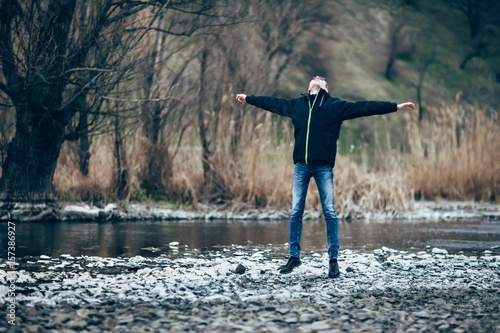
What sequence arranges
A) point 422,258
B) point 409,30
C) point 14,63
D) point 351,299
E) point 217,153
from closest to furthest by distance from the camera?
point 351,299 < point 422,258 < point 14,63 < point 217,153 < point 409,30

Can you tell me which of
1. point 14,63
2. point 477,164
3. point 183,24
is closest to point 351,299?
point 14,63

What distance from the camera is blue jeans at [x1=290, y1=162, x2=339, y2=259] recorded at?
740 cm

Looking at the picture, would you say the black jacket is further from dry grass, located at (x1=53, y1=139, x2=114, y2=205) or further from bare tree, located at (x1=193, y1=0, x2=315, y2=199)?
dry grass, located at (x1=53, y1=139, x2=114, y2=205)

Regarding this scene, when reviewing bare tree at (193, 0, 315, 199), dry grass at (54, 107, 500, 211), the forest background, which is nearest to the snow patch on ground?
the forest background

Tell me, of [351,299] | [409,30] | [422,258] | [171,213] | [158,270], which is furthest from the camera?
[409,30]

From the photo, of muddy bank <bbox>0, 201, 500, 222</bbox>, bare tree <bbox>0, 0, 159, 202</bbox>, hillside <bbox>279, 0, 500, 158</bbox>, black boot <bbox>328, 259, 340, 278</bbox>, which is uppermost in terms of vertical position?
hillside <bbox>279, 0, 500, 158</bbox>

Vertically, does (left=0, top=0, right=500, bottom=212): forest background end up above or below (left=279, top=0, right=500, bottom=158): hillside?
below

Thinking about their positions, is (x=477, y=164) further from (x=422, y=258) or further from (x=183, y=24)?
(x=422, y=258)

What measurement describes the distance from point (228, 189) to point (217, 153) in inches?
31.9

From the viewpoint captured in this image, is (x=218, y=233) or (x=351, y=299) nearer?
(x=351, y=299)

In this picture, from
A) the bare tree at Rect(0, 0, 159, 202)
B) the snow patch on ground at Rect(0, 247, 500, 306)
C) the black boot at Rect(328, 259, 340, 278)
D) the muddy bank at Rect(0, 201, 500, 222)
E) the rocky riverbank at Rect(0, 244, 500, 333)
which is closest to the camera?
the rocky riverbank at Rect(0, 244, 500, 333)

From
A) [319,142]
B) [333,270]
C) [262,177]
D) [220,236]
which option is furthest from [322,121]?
[262,177]

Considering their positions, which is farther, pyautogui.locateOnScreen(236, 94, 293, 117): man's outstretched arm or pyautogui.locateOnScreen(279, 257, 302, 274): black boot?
pyautogui.locateOnScreen(236, 94, 293, 117): man's outstretched arm

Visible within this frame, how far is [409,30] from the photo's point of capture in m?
42.9
